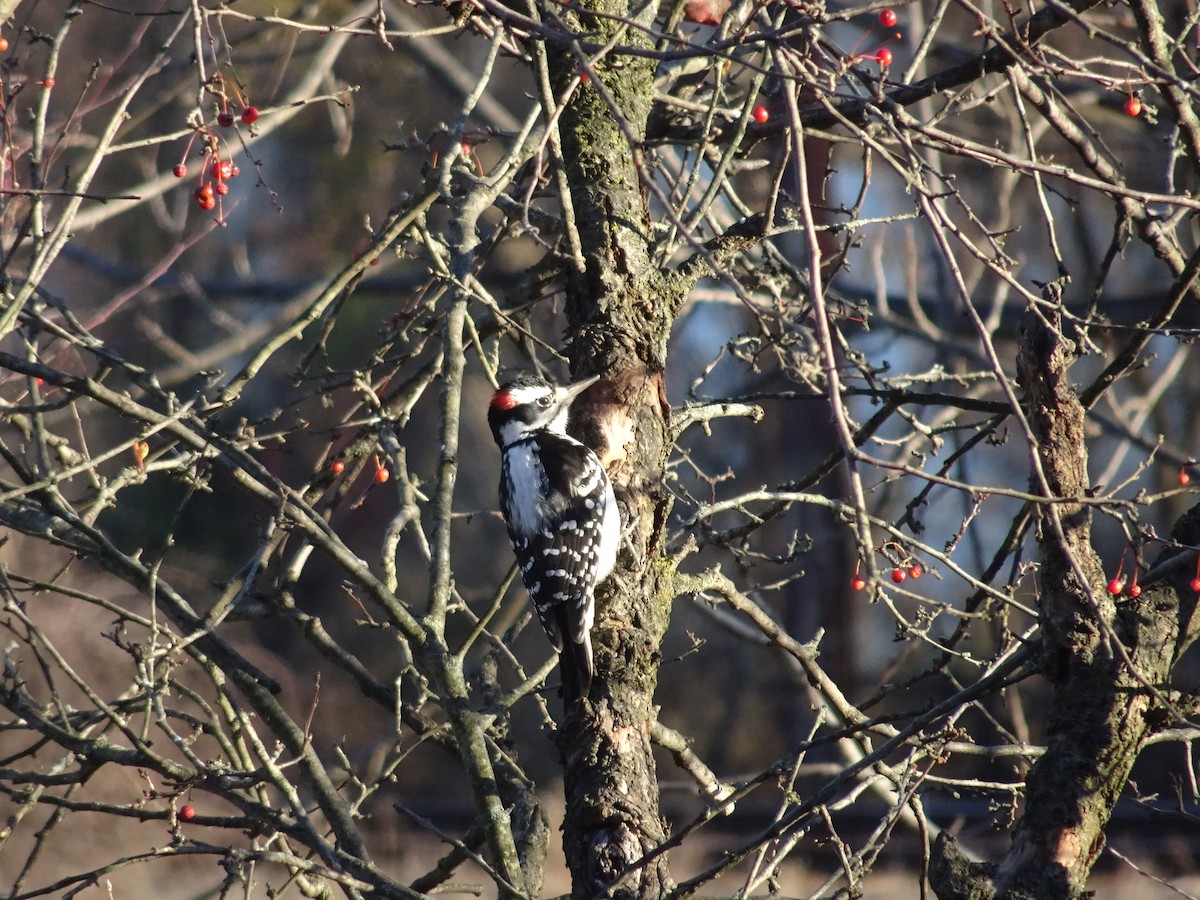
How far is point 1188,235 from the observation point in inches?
341

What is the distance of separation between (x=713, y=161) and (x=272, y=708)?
2.61 meters

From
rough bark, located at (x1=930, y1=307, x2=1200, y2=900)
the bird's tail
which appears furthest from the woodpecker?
rough bark, located at (x1=930, y1=307, x2=1200, y2=900)

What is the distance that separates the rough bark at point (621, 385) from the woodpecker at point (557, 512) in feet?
0.29

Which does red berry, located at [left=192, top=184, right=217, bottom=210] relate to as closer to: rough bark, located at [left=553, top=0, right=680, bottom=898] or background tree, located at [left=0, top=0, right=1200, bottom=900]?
background tree, located at [left=0, top=0, right=1200, bottom=900]

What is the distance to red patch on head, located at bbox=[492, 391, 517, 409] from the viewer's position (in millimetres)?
4945

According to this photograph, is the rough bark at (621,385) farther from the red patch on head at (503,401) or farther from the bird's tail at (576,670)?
the red patch on head at (503,401)

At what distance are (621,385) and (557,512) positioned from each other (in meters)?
0.89

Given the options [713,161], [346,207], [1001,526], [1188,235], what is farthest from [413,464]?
[713,161]

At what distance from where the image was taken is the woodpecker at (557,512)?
12.2 ft

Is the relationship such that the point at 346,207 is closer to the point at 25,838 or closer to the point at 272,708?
the point at 25,838

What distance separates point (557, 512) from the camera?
4.43 metres

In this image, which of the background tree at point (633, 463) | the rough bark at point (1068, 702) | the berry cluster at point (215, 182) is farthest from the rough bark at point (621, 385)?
the berry cluster at point (215, 182)

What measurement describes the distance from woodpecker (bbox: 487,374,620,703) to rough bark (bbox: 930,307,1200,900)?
1.28 meters

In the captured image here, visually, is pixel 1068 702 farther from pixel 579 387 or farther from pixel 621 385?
pixel 579 387
